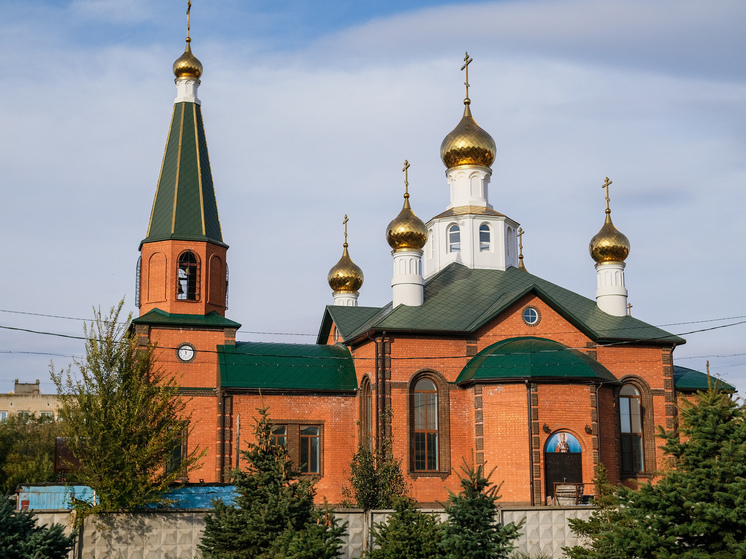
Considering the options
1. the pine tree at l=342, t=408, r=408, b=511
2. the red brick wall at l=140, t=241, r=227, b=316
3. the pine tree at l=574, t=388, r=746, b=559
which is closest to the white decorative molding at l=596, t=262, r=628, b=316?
the pine tree at l=342, t=408, r=408, b=511

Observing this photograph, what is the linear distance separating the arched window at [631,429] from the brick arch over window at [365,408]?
23.2 feet

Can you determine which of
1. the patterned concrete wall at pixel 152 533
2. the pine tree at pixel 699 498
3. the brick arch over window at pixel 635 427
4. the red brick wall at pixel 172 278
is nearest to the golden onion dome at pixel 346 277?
the red brick wall at pixel 172 278

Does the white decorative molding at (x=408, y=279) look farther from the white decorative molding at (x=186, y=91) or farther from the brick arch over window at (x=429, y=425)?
the white decorative molding at (x=186, y=91)

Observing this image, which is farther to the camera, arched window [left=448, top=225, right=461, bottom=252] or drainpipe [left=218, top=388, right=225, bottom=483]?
arched window [left=448, top=225, right=461, bottom=252]

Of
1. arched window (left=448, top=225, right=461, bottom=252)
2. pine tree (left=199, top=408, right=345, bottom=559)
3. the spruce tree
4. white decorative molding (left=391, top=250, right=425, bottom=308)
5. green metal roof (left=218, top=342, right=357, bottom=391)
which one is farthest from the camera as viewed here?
arched window (left=448, top=225, right=461, bottom=252)

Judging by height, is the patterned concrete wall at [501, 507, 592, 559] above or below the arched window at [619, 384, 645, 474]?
below

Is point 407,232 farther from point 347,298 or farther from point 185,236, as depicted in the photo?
point 347,298

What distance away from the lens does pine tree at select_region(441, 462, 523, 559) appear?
12.8 m

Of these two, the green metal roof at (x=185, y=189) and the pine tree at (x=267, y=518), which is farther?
the green metal roof at (x=185, y=189)

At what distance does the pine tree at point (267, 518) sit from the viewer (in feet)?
41.8

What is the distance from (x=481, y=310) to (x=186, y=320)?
27.5 feet

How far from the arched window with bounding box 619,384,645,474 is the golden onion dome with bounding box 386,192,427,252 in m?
7.23

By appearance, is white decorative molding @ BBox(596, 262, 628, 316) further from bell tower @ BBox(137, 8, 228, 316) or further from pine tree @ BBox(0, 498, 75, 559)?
pine tree @ BBox(0, 498, 75, 559)

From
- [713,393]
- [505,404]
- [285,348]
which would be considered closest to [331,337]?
[285,348]
